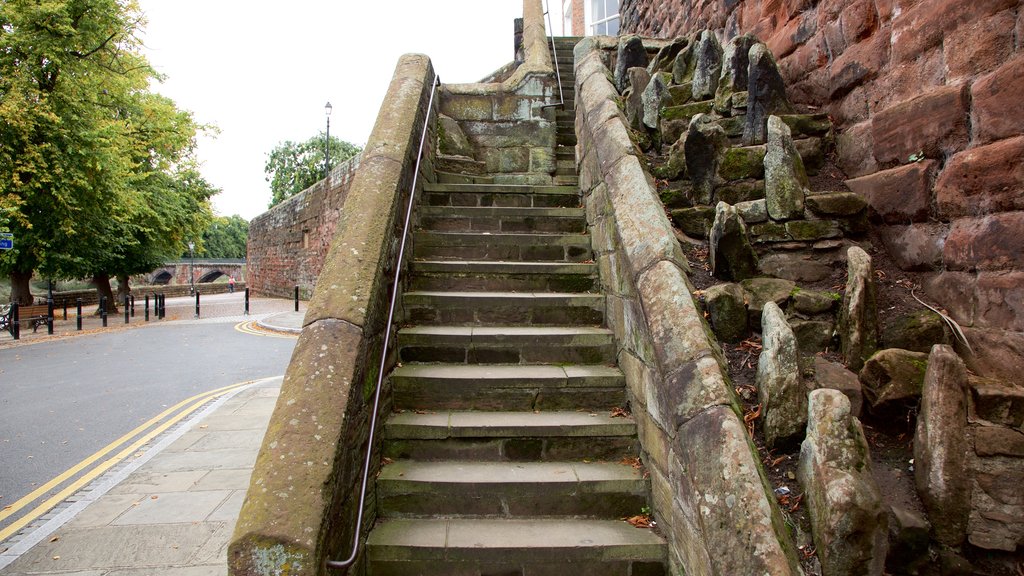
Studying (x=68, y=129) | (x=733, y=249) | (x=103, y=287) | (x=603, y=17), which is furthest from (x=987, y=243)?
(x=103, y=287)

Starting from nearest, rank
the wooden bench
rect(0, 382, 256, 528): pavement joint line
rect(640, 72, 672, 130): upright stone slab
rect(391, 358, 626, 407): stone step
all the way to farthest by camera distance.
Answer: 1. rect(391, 358, 626, 407): stone step
2. rect(0, 382, 256, 528): pavement joint line
3. rect(640, 72, 672, 130): upright stone slab
4. the wooden bench

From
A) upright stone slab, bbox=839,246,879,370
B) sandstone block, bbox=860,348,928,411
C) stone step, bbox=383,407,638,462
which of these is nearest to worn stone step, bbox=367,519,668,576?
stone step, bbox=383,407,638,462

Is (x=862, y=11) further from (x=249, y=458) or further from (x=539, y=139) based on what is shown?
(x=249, y=458)

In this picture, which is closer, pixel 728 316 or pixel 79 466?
pixel 728 316

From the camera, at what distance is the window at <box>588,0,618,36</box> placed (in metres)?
16.6

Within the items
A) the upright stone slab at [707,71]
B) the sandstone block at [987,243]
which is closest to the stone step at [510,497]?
the sandstone block at [987,243]

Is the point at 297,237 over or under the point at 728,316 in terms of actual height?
over

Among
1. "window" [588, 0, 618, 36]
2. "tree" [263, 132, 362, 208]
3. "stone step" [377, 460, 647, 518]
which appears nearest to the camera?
"stone step" [377, 460, 647, 518]

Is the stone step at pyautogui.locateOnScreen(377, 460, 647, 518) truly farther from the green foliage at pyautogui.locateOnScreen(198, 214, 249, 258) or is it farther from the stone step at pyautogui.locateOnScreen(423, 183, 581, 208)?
the green foliage at pyautogui.locateOnScreen(198, 214, 249, 258)

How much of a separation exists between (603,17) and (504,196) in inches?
562

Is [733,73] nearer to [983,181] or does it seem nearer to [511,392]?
[983,181]

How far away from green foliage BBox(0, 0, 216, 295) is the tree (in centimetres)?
3231

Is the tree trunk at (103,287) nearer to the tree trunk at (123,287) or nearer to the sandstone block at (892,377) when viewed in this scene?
the tree trunk at (123,287)

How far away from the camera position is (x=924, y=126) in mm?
3240
